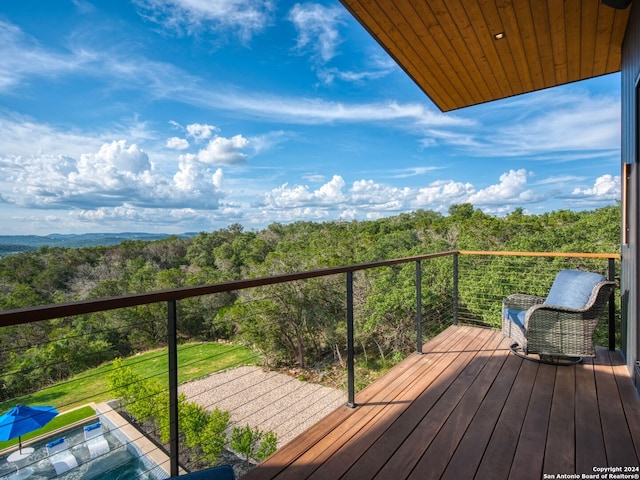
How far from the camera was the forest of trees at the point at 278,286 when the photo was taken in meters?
12.5

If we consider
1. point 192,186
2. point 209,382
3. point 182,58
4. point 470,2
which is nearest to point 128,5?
point 182,58

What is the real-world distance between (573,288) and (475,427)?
2.02 metres

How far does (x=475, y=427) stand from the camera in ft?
6.89

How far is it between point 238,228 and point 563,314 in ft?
82.7

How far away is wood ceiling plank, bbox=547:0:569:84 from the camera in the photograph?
2.48 meters

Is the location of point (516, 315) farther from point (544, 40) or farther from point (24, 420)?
point (24, 420)

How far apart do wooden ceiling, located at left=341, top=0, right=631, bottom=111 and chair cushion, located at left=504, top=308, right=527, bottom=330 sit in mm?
2389

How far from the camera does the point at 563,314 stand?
302cm

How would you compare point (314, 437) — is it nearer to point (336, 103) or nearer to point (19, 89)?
point (336, 103)

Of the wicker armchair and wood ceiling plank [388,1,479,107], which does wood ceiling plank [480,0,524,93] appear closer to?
wood ceiling plank [388,1,479,107]

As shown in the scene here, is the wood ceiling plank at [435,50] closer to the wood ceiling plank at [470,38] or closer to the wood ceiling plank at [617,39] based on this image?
the wood ceiling plank at [470,38]

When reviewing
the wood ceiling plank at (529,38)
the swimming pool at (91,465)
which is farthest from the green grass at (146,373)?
the wood ceiling plank at (529,38)

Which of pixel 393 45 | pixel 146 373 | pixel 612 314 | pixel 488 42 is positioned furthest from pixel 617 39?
pixel 146 373

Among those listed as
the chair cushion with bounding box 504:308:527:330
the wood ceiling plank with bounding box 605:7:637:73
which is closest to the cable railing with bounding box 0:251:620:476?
the chair cushion with bounding box 504:308:527:330
